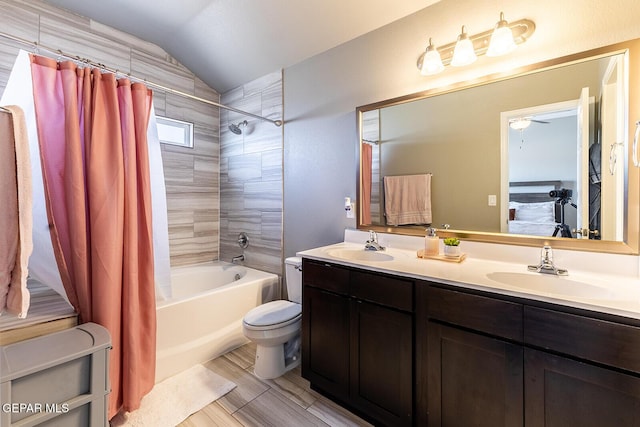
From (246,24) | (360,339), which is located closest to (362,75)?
(246,24)

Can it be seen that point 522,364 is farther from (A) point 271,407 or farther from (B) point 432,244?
(A) point 271,407

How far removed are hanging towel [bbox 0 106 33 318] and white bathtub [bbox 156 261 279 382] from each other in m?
0.91

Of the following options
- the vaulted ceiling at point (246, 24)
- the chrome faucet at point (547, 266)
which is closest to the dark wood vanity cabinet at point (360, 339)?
the chrome faucet at point (547, 266)

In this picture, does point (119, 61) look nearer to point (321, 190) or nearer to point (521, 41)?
point (321, 190)

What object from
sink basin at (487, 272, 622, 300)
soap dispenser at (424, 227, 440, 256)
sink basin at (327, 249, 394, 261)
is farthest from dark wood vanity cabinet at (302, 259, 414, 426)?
sink basin at (487, 272, 622, 300)

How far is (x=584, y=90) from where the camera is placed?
1.33 meters

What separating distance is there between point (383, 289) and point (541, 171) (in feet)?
3.40

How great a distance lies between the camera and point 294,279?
7.39ft

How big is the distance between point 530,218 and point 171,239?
119 inches

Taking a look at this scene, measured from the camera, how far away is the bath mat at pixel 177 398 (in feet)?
4.99

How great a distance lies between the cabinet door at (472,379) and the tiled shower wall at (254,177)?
1.71m

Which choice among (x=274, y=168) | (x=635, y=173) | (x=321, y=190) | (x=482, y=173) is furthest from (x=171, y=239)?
(x=635, y=173)

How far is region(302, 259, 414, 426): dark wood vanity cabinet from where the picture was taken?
4.37ft

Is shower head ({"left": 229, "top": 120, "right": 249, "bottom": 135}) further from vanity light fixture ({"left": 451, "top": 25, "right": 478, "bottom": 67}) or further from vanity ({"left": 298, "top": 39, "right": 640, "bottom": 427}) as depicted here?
vanity light fixture ({"left": 451, "top": 25, "right": 478, "bottom": 67})
